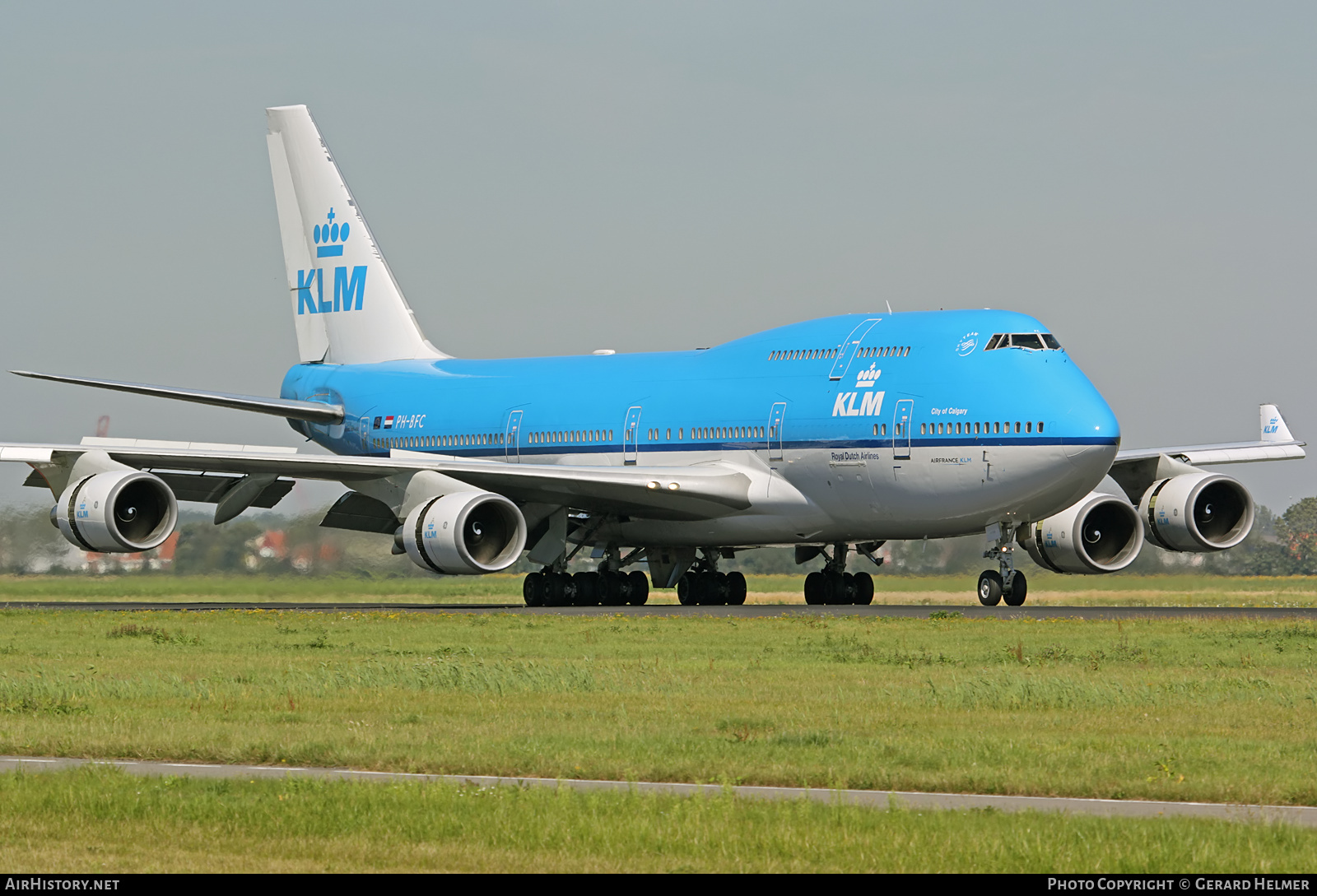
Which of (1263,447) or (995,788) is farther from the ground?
(1263,447)

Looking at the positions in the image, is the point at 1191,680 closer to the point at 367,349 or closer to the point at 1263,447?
the point at 1263,447

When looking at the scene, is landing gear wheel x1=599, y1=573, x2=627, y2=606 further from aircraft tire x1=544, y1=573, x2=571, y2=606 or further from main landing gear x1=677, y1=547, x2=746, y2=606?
main landing gear x1=677, y1=547, x2=746, y2=606

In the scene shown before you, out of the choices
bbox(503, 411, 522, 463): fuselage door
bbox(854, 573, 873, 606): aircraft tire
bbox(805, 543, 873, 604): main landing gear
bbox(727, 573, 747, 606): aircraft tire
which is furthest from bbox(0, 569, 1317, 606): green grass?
bbox(503, 411, 522, 463): fuselage door

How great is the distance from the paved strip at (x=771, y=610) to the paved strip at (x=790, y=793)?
55.3 ft

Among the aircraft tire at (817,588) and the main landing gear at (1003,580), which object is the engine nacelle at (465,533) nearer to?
the aircraft tire at (817,588)

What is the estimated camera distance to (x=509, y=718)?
1547cm

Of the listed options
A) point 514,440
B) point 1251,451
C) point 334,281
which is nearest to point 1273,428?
point 1251,451

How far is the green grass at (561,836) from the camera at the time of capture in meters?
9.12

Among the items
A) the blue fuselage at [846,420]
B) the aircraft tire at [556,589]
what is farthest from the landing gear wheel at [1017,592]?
the aircraft tire at [556,589]

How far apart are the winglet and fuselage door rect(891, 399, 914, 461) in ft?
38.3

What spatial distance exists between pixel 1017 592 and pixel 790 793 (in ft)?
71.3

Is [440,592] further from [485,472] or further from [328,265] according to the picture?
[485,472]

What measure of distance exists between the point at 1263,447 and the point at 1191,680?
859 inches

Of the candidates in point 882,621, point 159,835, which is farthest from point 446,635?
point 159,835
